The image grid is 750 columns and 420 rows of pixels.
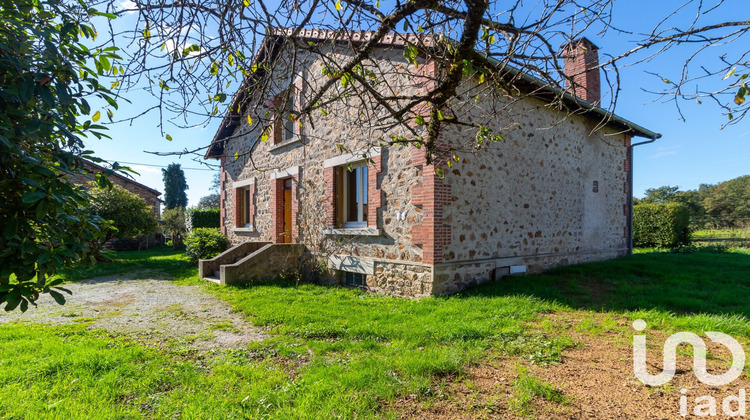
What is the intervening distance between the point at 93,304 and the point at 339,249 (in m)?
4.99

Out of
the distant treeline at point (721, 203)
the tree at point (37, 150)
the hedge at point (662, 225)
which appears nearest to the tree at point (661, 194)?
the distant treeline at point (721, 203)

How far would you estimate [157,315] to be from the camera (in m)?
6.24

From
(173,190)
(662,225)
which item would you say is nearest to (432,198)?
(662,225)

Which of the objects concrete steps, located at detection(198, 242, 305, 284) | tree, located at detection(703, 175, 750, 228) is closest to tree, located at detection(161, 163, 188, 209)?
concrete steps, located at detection(198, 242, 305, 284)

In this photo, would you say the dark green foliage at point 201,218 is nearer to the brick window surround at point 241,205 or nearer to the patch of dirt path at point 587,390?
the brick window surround at point 241,205

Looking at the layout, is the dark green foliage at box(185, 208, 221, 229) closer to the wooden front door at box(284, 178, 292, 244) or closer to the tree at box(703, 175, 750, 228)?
the wooden front door at box(284, 178, 292, 244)

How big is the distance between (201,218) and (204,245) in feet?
23.6

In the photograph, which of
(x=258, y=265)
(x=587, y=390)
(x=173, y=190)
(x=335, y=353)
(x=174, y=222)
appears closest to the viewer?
(x=587, y=390)

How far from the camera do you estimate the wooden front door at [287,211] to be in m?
11.0

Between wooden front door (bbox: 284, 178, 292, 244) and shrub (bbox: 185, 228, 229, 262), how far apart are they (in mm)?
3721

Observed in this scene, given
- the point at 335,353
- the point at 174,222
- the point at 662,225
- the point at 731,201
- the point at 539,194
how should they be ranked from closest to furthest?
1. the point at 335,353
2. the point at 539,194
3. the point at 662,225
4. the point at 174,222
5. the point at 731,201

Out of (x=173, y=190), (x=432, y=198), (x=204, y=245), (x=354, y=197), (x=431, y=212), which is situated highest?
(x=173, y=190)

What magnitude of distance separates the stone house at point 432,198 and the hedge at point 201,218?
872 cm

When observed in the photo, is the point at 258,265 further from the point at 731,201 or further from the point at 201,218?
the point at 731,201
